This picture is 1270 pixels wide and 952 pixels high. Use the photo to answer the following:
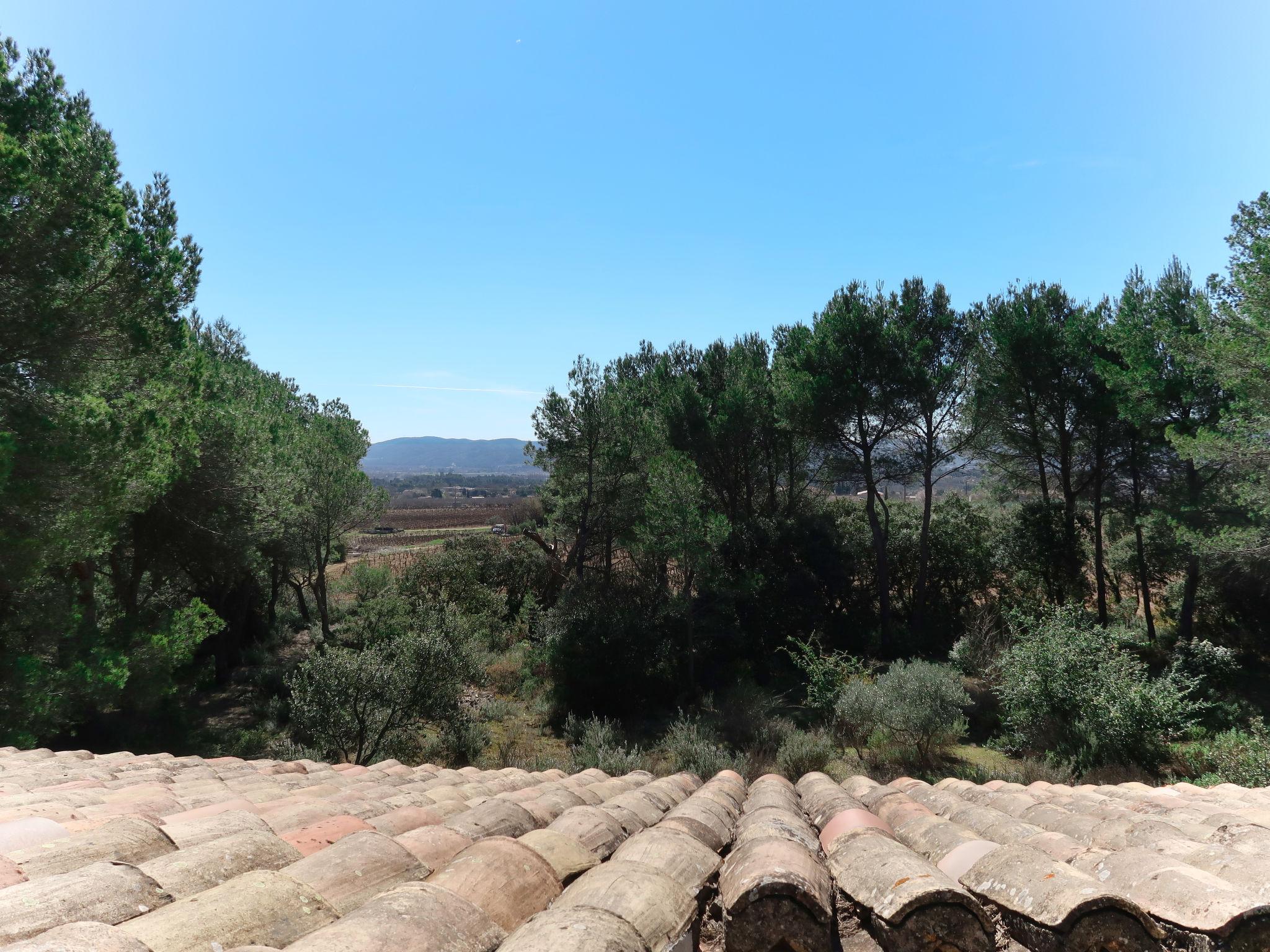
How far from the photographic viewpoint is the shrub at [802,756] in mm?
10531

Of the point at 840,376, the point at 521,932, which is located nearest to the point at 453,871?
the point at 521,932

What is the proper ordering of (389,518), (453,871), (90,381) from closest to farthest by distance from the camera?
(453,871)
(90,381)
(389,518)

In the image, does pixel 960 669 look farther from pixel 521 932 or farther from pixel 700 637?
pixel 521 932

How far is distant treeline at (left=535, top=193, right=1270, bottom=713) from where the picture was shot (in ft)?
47.2

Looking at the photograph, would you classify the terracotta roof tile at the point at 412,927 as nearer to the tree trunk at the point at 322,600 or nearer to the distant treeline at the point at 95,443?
the distant treeline at the point at 95,443

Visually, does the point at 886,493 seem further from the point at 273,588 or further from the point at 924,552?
the point at 273,588

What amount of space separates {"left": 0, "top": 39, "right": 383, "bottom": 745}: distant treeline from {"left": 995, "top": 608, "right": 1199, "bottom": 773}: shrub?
568 inches

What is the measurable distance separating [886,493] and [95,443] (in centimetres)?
1908

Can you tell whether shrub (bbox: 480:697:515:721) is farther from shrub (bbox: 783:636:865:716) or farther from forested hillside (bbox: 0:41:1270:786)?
shrub (bbox: 783:636:865:716)

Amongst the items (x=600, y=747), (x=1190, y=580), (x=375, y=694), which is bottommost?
(x=600, y=747)

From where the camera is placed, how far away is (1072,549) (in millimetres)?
16656

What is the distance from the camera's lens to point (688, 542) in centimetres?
1485

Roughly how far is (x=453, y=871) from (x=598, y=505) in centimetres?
1674

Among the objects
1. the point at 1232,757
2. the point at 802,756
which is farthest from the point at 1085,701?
the point at 802,756
